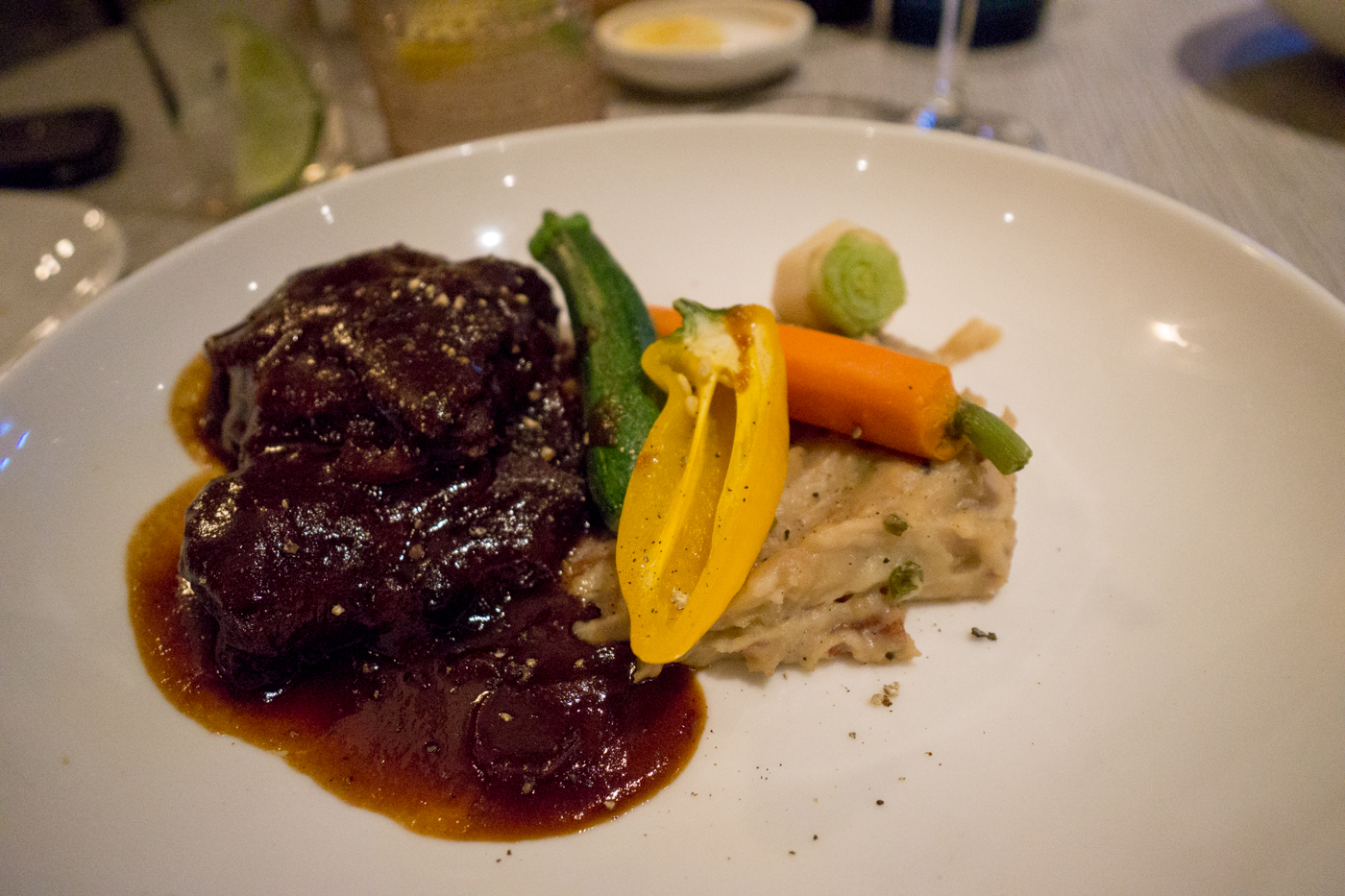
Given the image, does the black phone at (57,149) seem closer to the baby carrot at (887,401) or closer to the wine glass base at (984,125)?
the baby carrot at (887,401)

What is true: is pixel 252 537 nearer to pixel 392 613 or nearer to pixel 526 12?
pixel 392 613

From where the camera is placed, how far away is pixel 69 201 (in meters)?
3.56

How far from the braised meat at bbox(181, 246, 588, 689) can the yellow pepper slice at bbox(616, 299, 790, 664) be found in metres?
0.39

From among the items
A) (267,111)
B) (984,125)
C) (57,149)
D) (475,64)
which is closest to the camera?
(475,64)

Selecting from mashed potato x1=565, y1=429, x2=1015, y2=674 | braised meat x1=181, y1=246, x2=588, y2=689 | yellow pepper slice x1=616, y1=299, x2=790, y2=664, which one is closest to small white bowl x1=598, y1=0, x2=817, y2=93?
braised meat x1=181, y1=246, x2=588, y2=689

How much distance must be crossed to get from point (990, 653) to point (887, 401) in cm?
70

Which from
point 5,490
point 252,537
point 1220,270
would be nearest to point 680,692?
point 252,537

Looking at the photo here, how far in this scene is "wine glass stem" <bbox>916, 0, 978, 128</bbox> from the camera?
397 cm

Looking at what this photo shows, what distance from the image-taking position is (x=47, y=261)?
3334 mm

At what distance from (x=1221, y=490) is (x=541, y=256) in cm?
215

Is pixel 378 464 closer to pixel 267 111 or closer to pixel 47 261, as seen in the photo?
pixel 47 261

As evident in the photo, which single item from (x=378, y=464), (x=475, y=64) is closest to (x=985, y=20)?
(x=475, y=64)

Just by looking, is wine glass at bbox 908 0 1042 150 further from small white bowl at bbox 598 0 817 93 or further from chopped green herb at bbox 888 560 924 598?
chopped green herb at bbox 888 560 924 598

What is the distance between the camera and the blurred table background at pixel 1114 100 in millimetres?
3615
